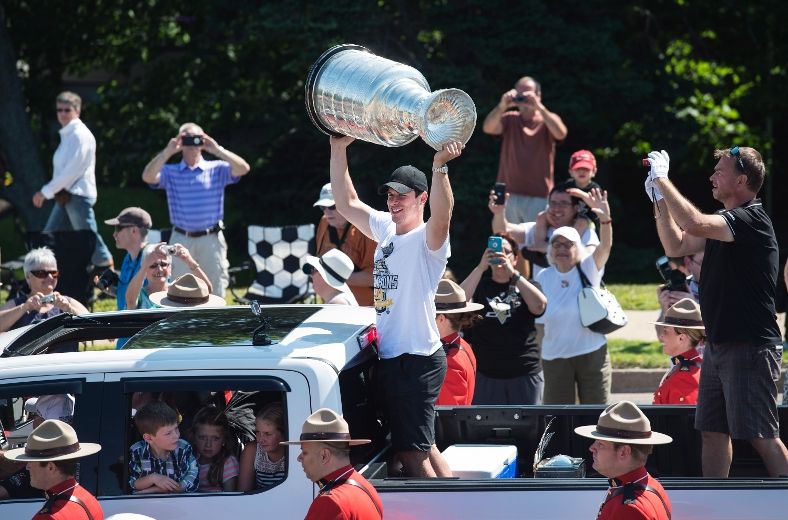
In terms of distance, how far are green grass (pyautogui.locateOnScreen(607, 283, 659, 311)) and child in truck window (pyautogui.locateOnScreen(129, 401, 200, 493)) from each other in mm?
10419

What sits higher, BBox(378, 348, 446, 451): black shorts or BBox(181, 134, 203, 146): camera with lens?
BBox(181, 134, 203, 146): camera with lens

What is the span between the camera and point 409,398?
552 cm

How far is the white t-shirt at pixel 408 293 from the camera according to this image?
5.65 meters

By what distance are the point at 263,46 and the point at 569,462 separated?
13853 millimetres

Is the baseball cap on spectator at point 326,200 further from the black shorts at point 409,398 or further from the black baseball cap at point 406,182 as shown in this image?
the black shorts at point 409,398

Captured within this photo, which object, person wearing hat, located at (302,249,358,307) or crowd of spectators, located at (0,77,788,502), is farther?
person wearing hat, located at (302,249,358,307)

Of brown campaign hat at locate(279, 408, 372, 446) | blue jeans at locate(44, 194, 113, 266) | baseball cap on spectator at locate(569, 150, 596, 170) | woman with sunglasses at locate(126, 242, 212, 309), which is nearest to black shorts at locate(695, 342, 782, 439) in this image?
brown campaign hat at locate(279, 408, 372, 446)

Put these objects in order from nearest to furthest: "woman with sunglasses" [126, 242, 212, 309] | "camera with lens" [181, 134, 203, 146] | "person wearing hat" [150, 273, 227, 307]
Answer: "person wearing hat" [150, 273, 227, 307] < "woman with sunglasses" [126, 242, 212, 309] < "camera with lens" [181, 134, 203, 146]

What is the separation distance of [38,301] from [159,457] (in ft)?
11.3

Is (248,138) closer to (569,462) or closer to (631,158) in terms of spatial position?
(631,158)

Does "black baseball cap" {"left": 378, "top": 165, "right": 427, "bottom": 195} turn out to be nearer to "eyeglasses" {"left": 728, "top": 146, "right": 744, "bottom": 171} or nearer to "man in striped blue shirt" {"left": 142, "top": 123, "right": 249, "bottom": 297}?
"eyeglasses" {"left": 728, "top": 146, "right": 744, "bottom": 171}

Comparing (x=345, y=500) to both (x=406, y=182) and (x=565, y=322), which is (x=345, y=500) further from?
(x=565, y=322)

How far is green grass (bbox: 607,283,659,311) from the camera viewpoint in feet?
49.4

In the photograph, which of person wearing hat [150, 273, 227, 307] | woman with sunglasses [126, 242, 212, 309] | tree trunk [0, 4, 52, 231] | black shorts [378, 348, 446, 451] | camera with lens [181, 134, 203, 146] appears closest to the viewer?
black shorts [378, 348, 446, 451]
